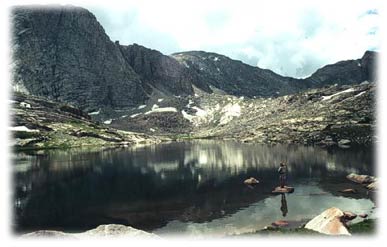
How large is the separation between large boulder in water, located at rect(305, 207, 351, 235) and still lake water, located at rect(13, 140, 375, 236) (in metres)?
10.8

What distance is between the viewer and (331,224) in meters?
45.5

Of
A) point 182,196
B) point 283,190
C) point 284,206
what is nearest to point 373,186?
point 283,190

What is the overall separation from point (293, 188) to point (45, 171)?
89.9 m

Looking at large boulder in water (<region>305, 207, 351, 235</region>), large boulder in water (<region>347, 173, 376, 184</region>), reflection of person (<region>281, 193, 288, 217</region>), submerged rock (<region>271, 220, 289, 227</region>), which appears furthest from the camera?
large boulder in water (<region>347, 173, 376, 184</region>)

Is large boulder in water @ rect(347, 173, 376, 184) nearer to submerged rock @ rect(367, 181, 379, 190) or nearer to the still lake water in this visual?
the still lake water

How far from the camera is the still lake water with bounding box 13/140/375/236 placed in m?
64.8

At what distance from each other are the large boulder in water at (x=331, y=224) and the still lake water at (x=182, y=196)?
10755 mm

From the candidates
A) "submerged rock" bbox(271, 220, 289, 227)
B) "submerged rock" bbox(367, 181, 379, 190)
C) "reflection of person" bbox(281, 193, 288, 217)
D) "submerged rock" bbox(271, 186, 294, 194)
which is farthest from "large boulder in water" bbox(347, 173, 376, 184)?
"submerged rock" bbox(271, 220, 289, 227)

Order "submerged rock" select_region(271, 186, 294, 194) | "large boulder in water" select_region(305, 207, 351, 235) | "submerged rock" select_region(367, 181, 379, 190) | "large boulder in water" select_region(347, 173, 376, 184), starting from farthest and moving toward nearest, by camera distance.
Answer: "large boulder in water" select_region(347, 173, 376, 184) < "submerged rock" select_region(271, 186, 294, 194) < "submerged rock" select_region(367, 181, 379, 190) < "large boulder in water" select_region(305, 207, 351, 235)

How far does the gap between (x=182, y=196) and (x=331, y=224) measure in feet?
150

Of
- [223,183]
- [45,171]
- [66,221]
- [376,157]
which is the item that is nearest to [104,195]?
[66,221]

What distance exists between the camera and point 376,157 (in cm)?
15250

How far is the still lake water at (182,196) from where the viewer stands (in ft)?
213

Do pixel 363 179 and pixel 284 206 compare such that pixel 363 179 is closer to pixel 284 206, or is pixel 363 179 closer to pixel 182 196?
pixel 284 206
